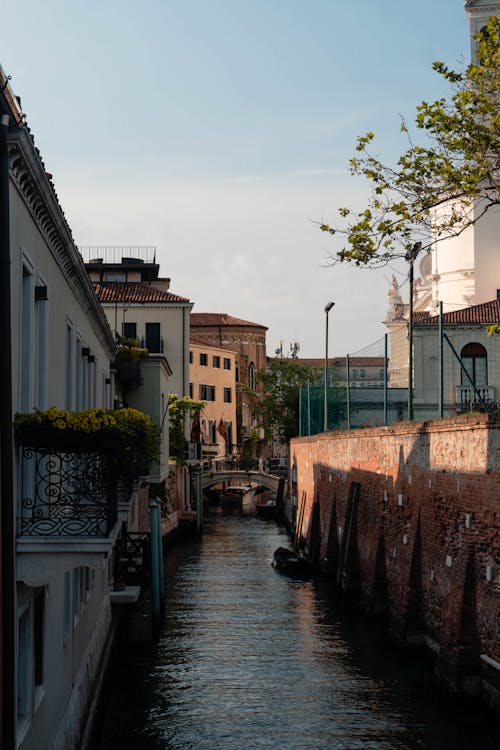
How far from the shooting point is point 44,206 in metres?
9.85

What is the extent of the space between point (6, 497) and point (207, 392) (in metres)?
70.6

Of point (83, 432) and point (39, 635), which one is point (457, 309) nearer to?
point (39, 635)

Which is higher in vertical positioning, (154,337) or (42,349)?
(154,337)

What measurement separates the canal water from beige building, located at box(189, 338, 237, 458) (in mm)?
47033

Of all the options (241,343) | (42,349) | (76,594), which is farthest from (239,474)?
(42,349)

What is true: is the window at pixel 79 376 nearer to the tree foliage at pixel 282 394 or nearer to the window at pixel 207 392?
the tree foliage at pixel 282 394

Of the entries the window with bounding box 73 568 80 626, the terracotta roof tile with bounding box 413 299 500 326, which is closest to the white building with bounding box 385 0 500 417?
the terracotta roof tile with bounding box 413 299 500 326

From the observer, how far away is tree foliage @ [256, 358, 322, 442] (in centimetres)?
7731

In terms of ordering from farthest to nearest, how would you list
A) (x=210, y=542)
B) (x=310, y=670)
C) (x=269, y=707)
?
1. (x=210, y=542)
2. (x=310, y=670)
3. (x=269, y=707)

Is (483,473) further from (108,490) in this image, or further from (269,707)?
(108,490)

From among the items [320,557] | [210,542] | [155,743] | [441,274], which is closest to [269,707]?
[155,743]

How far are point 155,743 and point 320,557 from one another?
68.8ft

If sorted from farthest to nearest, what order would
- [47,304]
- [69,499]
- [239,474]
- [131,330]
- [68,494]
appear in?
[239,474] < [131,330] < [47,304] < [69,499] < [68,494]

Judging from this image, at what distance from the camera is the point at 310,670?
20.4 m
